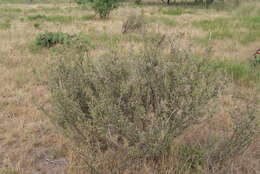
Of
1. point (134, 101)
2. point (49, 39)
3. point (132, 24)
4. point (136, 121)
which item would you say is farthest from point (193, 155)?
point (132, 24)

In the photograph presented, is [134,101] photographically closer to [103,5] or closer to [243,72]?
[243,72]

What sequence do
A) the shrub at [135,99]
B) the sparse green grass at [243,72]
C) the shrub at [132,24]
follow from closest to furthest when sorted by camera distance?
the shrub at [135,99] → the sparse green grass at [243,72] → the shrub at [132,24]

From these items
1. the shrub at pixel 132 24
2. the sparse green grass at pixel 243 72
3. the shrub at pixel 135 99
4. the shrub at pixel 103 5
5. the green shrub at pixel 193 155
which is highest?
the shrub at pixel 103 5

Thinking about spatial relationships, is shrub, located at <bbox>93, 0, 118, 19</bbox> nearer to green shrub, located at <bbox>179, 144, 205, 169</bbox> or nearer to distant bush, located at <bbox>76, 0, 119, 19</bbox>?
distant bush, located at <bbox>76, 0, 119, 19</bbox>

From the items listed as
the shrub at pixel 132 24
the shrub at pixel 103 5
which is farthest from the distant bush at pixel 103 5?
the shrub at pixel 132 24

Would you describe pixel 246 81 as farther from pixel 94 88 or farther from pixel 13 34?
pixel 13 34

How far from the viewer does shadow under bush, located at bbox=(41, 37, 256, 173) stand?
7.20 feet

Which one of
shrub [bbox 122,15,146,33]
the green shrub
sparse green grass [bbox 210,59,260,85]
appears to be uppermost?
shrub [bbox 122,15,146,33]

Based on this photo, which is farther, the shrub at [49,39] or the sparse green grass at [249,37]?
the sparse green grass at [249,37]

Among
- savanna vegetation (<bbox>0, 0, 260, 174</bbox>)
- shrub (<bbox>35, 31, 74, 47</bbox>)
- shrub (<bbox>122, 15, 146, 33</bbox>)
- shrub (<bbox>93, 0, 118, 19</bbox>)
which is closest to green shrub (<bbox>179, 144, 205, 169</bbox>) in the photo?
savanna vegetation (<bbox>0, 0, 260, 174</bbox>)

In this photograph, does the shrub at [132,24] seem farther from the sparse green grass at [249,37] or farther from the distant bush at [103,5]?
the sparse green grass at [249,37]

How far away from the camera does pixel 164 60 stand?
2477 mm

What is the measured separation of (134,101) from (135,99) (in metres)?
0.03

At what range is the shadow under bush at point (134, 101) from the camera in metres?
2.20
